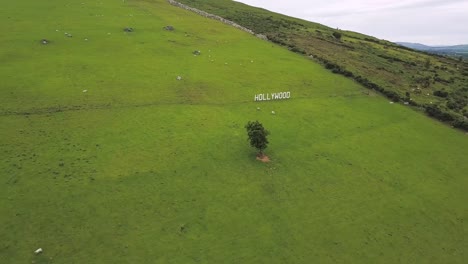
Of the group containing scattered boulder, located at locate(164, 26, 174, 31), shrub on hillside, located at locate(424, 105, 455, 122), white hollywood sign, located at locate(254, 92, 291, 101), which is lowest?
white hollywood sign, located at locate(254, 92, 291, 101)

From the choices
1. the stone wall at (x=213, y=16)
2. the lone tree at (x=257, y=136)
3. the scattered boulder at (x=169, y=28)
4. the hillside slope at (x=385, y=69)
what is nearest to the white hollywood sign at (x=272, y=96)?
the lone tree at (x=257, y=136)

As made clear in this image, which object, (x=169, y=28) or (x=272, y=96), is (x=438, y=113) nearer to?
(x=272, y=96)

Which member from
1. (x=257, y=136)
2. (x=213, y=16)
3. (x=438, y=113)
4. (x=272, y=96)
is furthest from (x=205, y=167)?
(x=213, y=16)

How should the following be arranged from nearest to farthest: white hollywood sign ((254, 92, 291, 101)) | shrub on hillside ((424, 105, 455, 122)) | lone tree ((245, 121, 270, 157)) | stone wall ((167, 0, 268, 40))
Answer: lone tree ((245, 121, 270, 157))
white hollywood sign ((254, 92, 291, 101))
shrub on hillside ((424, 105, 455, 122))
stone wall ((167, 0, 268, 40))

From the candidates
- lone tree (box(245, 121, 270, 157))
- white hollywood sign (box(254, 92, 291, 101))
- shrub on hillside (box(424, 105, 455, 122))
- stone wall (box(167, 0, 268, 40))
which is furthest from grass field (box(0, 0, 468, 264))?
stone wall (box(167, 0, 268, 40))

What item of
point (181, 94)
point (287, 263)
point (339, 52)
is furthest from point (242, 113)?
point (339, 52)

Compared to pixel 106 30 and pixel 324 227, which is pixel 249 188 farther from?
pixel 106 30

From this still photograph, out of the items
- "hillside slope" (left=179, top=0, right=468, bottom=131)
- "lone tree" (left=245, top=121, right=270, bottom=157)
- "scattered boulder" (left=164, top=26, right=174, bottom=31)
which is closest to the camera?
"lone tree" (left=245, top=121, right=270, bottom=157)

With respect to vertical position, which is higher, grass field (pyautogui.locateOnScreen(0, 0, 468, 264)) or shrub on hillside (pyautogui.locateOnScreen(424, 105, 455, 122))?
shrub on hillside (pyautogui.locateOnScreen(424, 105, 455, 122))

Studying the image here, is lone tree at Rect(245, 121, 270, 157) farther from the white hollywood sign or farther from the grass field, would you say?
the white hollywood sign
